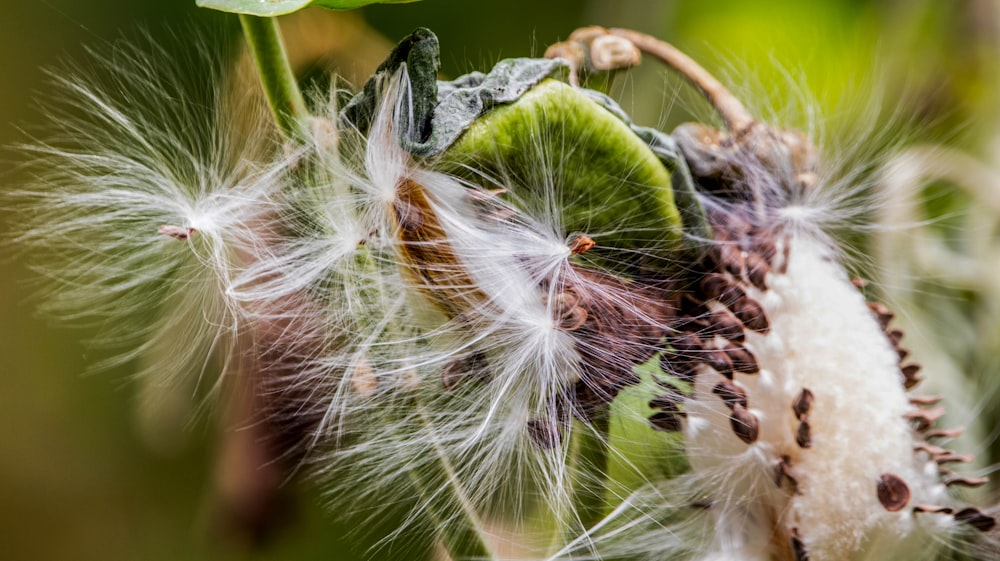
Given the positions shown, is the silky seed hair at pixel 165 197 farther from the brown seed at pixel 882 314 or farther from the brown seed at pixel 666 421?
the brown seed at pixel 882 314

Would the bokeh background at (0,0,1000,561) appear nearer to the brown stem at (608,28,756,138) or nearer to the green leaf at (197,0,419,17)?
the brown stem at (608,28,756,138)

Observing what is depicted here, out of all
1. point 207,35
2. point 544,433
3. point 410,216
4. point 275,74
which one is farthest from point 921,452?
point 207,35

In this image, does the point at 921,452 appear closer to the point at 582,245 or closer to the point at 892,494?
the point at 892,494

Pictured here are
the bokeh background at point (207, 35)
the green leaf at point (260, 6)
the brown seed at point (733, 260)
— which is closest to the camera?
the green leaf at point (260, 6)

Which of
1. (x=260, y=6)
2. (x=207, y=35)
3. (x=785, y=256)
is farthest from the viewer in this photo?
(x=207, y=35)

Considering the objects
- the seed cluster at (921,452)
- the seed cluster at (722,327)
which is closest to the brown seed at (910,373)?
the seed cluster at (921,452)

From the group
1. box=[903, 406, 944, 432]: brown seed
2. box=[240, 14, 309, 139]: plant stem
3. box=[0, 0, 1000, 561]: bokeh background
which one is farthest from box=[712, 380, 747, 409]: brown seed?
box=[0, 0, 1000, 561]: bokeh background
